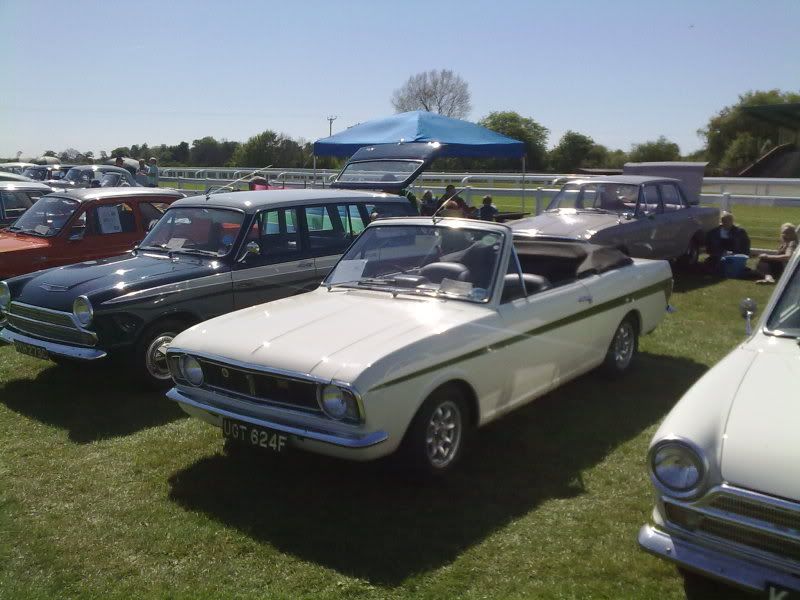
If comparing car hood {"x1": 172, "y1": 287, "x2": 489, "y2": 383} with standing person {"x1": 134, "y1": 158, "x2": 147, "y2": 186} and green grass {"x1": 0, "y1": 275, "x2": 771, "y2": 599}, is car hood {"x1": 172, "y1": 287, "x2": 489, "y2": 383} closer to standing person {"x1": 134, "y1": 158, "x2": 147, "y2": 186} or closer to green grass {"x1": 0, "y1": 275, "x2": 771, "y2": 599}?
green grass {"x1": 0, "y1": 275, "x2": 771, "y2": 599}

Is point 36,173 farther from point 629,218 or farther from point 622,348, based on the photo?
point 622,348

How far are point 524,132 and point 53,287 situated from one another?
52816 mm

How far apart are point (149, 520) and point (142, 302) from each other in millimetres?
2516

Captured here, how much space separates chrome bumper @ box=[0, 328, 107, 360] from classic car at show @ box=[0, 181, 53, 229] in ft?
18.1

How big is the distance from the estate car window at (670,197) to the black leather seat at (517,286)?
22.5 ft

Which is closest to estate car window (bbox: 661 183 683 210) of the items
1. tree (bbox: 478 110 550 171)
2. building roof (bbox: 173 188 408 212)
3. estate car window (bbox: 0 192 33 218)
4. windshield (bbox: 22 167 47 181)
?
building roof (bbox: 173 188 408 212)

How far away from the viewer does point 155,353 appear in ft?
21.4

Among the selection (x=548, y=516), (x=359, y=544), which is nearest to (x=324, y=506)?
(x=359, y=544)

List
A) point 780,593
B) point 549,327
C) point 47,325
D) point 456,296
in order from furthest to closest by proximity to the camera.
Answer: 1. point 47,325
2. point 549,327
3. point 456,296
4. point 780,593

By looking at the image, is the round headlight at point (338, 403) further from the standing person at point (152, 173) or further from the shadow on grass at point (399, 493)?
the standing person at point (152, 173)

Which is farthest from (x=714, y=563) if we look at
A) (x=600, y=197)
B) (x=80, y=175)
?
A: (x=80, y=175)

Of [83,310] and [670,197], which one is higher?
[670,197]

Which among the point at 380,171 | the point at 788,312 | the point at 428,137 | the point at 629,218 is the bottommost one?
the point at 629,218

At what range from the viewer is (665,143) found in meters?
57.9
